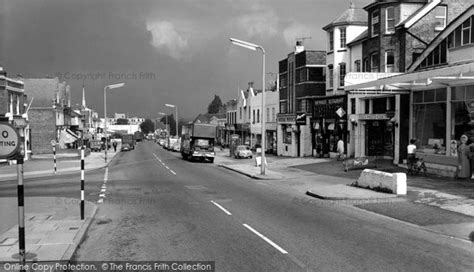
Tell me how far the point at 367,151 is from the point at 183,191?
1896 cm

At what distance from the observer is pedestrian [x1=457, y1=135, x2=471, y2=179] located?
21.3m

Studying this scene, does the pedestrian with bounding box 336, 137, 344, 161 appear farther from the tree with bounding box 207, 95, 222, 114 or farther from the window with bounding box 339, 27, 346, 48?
the tree with bounding box 207, 95, 222, 114

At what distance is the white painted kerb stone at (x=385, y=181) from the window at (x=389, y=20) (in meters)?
15.7

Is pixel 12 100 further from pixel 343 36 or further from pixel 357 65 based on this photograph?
pixel 357 65

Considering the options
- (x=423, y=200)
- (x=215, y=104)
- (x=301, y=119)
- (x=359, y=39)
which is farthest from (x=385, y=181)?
(x=215, y=104)

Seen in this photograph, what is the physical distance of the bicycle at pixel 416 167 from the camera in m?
23.9

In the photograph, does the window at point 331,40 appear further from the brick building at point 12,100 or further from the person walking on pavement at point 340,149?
the brick building at point 12,100

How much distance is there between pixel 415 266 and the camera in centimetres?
812

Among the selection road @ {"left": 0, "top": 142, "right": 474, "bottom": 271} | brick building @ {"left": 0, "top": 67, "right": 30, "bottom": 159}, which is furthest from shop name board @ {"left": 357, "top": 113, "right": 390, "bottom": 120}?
brick building @ {"left": 0, "top": 67, "right": 30, "bottom": 159}

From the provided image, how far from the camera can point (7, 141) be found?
277 inches

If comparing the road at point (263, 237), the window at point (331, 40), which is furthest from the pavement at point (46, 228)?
the window at point (331, 40)

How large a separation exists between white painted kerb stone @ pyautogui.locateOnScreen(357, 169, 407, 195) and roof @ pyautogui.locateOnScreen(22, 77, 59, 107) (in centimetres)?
5094

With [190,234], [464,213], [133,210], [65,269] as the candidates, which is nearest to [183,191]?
[133,210]

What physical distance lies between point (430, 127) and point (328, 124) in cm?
1562
